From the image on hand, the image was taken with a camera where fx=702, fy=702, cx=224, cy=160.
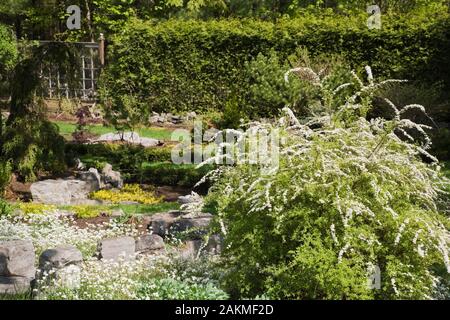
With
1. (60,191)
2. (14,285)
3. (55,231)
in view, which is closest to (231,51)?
(60,191)

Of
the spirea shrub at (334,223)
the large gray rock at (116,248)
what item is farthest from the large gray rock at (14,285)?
the spirea shrub at (334,223)

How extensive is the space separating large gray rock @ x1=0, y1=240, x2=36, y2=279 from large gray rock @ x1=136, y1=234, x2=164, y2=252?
3.67ft

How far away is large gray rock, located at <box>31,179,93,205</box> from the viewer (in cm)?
942

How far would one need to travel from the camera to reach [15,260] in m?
6.21

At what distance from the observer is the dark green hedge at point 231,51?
15.0 metres

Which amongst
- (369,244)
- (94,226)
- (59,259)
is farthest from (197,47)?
(369,244)

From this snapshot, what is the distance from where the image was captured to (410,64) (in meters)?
15.1

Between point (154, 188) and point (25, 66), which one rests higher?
point (25, 66)

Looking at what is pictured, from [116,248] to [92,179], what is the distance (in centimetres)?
362

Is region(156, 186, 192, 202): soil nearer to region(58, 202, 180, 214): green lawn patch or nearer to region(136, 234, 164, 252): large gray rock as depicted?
region(58, 202, 180, 214): green lawn patch

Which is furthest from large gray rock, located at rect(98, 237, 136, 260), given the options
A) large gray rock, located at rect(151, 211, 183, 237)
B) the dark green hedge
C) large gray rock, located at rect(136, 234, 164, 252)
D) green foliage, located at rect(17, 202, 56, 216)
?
the dark green hedge

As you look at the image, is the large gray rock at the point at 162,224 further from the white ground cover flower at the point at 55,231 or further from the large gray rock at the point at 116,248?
the large gray rock at the point at 116,248
